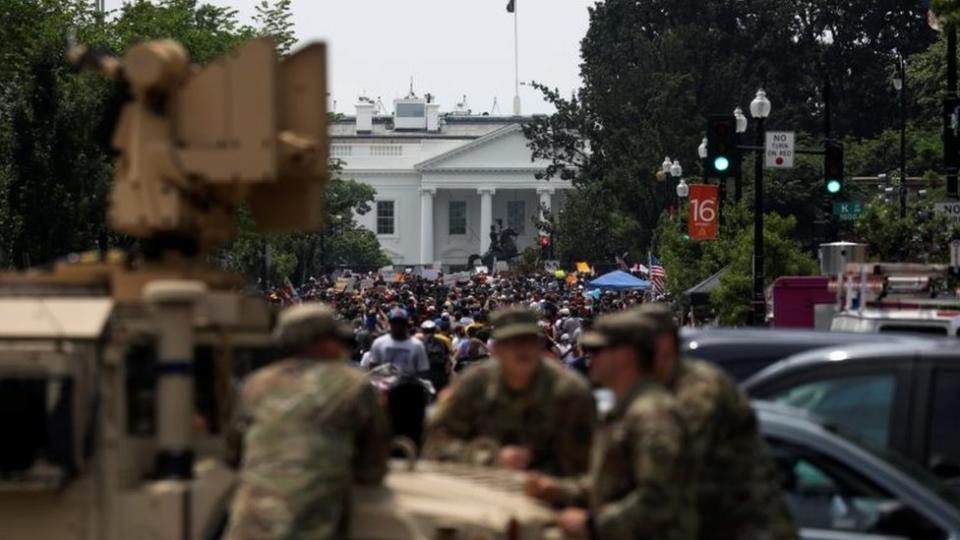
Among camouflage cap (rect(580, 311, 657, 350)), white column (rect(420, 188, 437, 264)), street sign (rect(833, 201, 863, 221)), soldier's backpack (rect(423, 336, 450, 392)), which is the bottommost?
white column (rect(420, 188, 437, 264))

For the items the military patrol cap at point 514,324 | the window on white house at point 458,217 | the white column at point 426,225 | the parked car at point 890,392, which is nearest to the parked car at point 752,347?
the parked car at point 890,392

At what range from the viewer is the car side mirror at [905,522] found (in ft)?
31.1

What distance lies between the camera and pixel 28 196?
137 ft

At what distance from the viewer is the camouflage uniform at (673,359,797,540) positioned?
838 cm

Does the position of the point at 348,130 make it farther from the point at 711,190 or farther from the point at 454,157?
the point at 711,190

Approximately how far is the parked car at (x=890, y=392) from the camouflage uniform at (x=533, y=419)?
7.23 feet

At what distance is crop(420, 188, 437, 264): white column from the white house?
3.0 inches

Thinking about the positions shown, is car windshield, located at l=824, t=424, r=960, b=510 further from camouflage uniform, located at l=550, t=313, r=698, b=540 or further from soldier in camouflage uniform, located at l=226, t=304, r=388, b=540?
soldier in camouflage uniform, located at l=226, t=304, r=388, b=540

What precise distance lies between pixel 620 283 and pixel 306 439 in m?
59.2

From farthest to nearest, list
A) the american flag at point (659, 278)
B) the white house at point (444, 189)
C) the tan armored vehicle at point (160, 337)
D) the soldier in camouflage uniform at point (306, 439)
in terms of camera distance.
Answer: the white house at point (444, 189), the american flag at point (659, 278), the tan armored vehicle at point (160, 337), the soldier in camouflage uniform at point (306, 439)

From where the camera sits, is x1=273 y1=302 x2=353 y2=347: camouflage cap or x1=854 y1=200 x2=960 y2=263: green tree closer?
x1=273 y1=302 x2=353 y2=347: camouflage cap

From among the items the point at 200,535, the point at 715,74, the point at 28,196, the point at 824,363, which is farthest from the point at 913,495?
the point at 715,74

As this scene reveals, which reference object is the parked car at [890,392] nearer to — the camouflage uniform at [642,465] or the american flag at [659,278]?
the camouflage uniform at [642,465]

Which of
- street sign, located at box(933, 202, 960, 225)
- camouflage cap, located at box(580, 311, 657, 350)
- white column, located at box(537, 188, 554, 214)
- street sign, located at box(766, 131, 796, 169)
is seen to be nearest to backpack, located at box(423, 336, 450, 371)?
street sign, located at box(933, 202, 960, 225)
